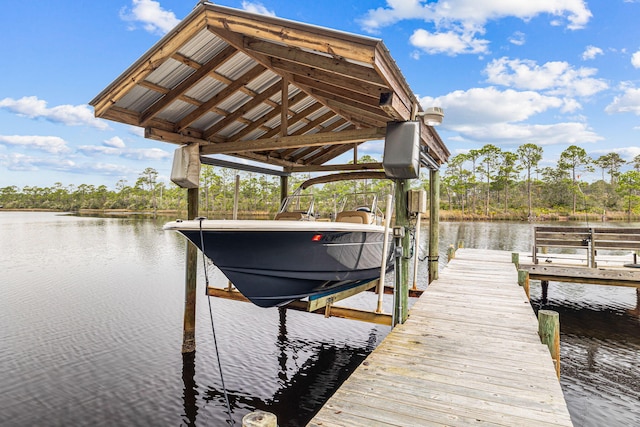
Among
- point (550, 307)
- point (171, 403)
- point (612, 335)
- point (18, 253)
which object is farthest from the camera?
point (18, 253)

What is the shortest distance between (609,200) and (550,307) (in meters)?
54.7

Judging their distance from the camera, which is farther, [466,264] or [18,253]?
[18,253]

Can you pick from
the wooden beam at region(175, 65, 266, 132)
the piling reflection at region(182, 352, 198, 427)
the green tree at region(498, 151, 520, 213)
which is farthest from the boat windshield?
the green tree at region(498, 151, 520, 213)

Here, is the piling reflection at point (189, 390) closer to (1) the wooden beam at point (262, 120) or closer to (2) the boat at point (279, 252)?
(2) the boat at point (279, 252)

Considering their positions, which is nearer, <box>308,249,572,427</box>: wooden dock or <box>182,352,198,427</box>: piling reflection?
<box>308,249,572,427</box>: wooden dock

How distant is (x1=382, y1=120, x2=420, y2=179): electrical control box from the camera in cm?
459

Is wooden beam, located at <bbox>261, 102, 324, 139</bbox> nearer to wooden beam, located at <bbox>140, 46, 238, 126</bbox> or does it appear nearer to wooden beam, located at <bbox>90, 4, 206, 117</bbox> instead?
wooden beam, located at <bbox>140, 46, 238, 126</bbox>

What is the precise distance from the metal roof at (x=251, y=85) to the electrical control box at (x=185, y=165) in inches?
9.4

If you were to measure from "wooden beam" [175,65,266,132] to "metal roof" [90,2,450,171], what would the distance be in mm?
16

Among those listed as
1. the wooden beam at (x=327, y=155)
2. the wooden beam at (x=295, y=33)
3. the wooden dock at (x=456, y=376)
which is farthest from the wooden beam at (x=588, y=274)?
the wooden beam at (x=295, y=33)

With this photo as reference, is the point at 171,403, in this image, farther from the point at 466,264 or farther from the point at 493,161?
the point at 493,161

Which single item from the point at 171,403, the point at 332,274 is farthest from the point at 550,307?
the point at 171,403

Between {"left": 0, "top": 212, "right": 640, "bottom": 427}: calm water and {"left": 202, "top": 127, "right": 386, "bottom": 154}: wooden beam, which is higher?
{"left": 202, "top": 127, "right": 386, "bottom": 154}: wooden beam

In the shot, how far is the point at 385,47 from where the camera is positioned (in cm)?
373
